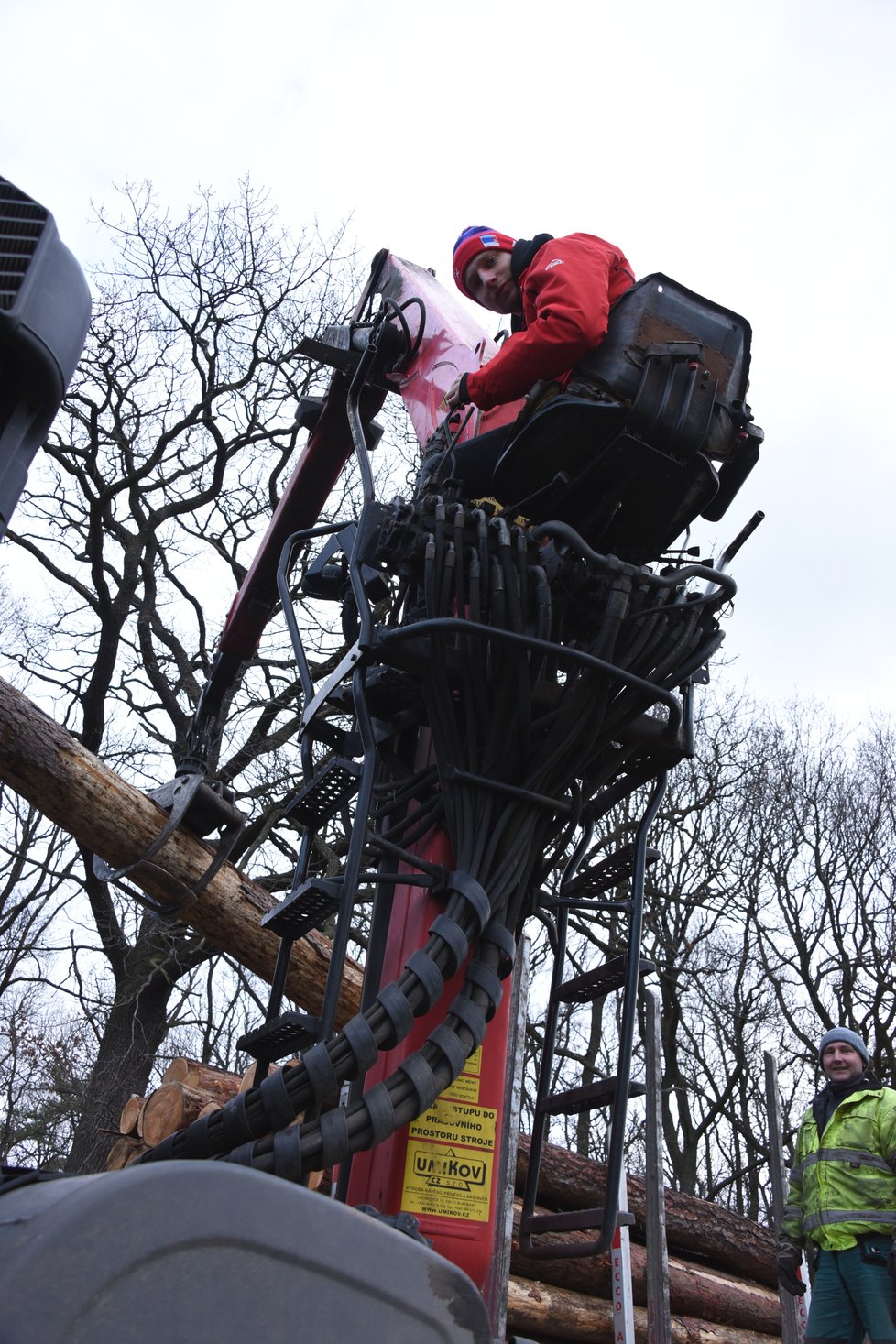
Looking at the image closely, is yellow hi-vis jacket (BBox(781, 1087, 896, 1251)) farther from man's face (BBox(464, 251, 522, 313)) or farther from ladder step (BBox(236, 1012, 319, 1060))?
man's face (BBox(464, 251, 522, 313))

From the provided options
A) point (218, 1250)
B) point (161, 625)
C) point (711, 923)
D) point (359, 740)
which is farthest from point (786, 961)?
point (218, 1250)

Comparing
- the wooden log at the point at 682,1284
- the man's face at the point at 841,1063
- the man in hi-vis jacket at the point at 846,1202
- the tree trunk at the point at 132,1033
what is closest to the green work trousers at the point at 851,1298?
the man in hi-vis jacket at the point at 846,1202

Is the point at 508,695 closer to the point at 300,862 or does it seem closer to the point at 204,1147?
the point at 300,862

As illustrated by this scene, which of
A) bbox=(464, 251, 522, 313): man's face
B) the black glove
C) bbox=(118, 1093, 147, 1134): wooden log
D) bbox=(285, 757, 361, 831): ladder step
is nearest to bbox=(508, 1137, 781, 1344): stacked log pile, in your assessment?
the black glove

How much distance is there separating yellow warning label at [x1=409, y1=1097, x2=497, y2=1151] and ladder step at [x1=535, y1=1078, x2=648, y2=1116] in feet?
1.06

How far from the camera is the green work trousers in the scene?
16.5 feet

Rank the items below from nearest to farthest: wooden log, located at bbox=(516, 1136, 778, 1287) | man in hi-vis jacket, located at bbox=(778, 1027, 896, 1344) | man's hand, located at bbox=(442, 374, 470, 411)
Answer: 1. man's hand, located at bbox=(442, 374, 470, 411)
2. man in hi-vis jacket, located at bbox=(778, 1027, 896, 1344)
3. wooden log, located at bbox=(516, 1136, 778, 1287)

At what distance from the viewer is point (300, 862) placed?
3.77 m

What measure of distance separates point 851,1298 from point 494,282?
4628mm

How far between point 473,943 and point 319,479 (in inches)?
142

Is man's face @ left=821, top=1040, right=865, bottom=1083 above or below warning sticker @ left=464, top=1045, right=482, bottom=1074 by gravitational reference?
above

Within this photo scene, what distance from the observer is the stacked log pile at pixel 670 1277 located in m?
6.70

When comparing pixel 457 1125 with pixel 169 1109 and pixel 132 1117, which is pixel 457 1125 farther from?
pixel 132 1117

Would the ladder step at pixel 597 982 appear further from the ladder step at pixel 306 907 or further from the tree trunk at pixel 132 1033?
the tree trunk at pixel 132 1033
